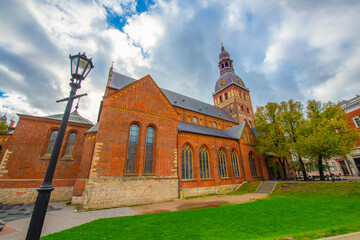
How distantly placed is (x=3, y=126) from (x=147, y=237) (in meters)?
26.9

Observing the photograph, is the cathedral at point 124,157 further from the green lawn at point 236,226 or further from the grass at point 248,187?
the green lawn at point 236,226

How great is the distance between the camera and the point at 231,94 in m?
38.5

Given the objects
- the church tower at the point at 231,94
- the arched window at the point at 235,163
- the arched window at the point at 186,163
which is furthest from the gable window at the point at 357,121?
the arched window at the point at 186,163

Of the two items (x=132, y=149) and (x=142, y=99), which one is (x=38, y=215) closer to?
(x=132, y=149)

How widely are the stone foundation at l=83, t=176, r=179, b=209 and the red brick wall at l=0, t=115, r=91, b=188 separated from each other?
699 centimetres

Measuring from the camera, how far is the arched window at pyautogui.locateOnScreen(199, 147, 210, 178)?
58.2 feet

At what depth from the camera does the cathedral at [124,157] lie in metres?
12.5

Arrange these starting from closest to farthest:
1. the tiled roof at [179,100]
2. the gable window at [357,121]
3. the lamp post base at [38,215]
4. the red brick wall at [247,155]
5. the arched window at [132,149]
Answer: the lamp post base at [38,215] < the arched window at [132,149] < the red brick wall at [247,155] < the tiled roof at [179,100] < the gable window at [357,121]

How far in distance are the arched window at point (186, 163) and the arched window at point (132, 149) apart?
218 inches

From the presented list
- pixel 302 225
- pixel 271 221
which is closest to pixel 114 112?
pixel 271 221

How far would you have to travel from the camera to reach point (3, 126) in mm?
19688

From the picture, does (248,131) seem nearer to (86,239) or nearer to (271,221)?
(271,221)

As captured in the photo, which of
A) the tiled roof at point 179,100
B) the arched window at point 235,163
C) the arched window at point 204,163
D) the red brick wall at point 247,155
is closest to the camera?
the arched window at point 204,163

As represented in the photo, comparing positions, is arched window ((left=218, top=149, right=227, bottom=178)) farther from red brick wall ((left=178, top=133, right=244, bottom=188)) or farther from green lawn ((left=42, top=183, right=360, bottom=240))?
green lawn ((left=42, top=183, right=360, bottom=240))
